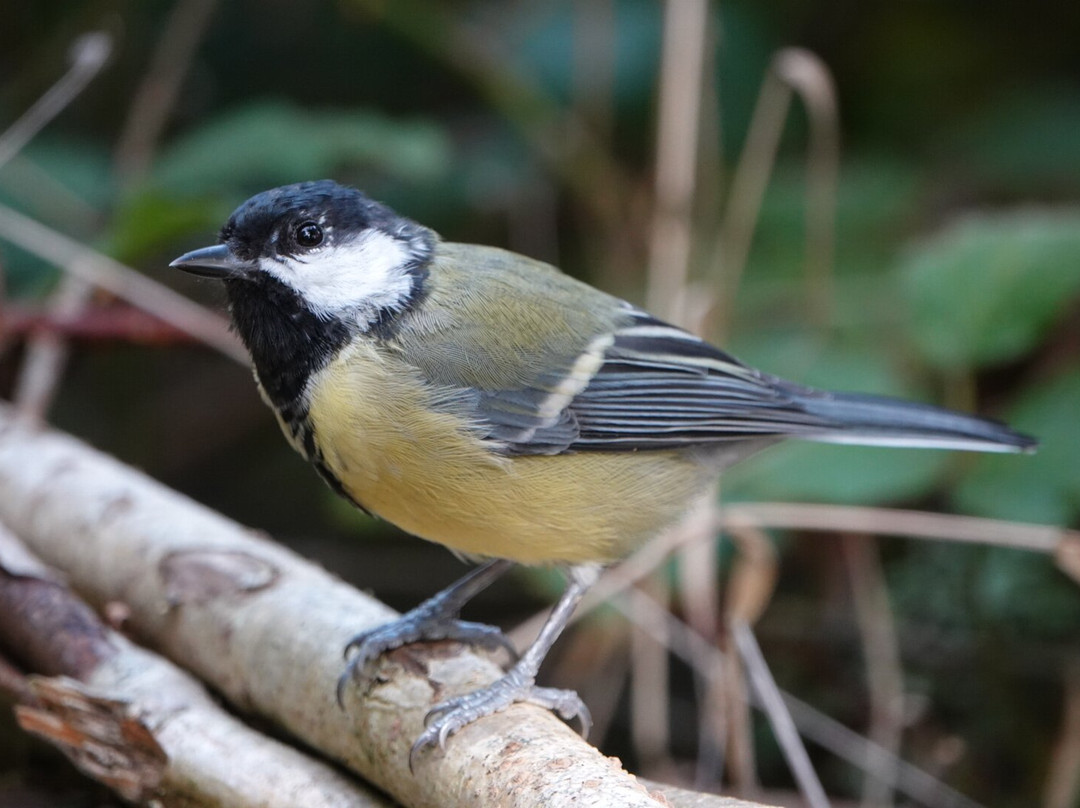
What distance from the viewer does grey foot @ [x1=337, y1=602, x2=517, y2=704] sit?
4.61 feet

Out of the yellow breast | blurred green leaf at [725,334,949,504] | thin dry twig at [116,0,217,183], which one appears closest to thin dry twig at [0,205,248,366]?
thin dry twig at [116,0,217,183]

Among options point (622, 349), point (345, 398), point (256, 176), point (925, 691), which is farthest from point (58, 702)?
point (925, 691)

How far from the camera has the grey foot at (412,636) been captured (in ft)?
4.61

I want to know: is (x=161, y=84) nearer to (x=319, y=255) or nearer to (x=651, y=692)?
(x=319, y=255)

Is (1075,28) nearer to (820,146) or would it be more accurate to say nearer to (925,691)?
(820,146)

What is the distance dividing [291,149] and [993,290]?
1293mm

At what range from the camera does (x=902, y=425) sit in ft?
5.82

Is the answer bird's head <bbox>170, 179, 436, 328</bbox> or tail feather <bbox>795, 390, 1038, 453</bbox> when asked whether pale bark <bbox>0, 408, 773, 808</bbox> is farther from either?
tail feather <bbox>795, 390, 1038, 453</bbox>

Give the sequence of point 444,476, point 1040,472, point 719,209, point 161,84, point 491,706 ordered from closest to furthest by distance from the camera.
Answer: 1. point 491,706
2. point 444,476
3. point 1040,472
4. point 161,84
5. point 719,209

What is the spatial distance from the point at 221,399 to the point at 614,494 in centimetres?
165

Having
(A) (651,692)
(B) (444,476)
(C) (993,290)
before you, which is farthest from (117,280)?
(C) (993,290)

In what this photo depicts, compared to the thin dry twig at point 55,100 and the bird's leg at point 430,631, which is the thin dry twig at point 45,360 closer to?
the thin dry twig at point 55,100

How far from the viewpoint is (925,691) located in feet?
7.50

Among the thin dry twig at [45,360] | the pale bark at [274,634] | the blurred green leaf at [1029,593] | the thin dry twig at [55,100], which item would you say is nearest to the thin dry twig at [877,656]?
the blurred green leaf at [1029,593]
